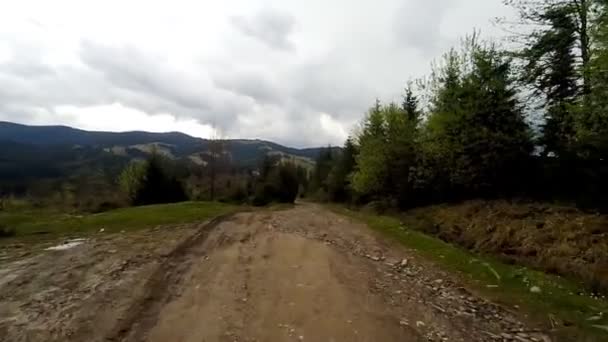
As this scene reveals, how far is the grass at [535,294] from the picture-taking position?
7.51m

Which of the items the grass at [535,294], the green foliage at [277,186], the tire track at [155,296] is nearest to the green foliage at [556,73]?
the grass at [535,294]

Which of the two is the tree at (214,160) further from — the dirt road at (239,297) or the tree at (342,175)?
the dirt road at (239,297)

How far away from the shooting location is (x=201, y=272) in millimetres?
10375

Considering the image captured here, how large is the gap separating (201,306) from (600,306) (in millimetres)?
7959

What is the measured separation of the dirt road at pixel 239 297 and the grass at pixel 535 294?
53cm

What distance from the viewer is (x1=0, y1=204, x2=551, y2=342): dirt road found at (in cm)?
677

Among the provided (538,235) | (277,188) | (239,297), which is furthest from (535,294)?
(277,188)

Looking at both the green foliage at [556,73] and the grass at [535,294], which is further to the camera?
the green foliage at [556,73]

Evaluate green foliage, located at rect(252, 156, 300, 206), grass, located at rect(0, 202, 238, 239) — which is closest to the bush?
green foliage, located at rect(252, 156, 300, 206)

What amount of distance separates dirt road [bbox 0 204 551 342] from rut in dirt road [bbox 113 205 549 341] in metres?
0.02

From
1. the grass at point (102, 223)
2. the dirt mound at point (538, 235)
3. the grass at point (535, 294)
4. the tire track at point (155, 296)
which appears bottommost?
the grass at point (102, 223)

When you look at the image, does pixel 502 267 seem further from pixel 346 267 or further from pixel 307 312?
pixel 307 312

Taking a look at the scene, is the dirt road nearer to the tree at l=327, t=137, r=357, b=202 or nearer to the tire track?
the tire track

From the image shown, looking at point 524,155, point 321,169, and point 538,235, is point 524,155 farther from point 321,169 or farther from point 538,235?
point 321,169
